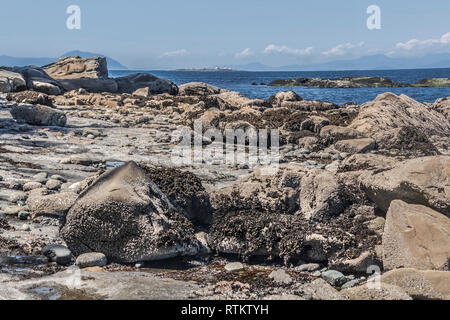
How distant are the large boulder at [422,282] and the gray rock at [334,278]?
0.80m

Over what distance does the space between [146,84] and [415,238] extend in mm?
38364

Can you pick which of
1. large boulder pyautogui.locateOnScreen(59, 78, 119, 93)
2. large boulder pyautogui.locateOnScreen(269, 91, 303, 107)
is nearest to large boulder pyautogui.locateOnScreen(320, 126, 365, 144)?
large boulder pyautogui.locateOnScreen(269, 91, 303, 107)

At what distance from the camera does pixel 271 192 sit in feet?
30.7

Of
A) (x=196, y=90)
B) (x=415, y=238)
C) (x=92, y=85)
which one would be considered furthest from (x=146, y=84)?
(x=415, y=238)

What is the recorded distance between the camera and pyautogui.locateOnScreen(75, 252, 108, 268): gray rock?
7.07m

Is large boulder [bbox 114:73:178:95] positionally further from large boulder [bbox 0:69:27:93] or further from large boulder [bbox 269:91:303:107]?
large boulder [bbox 269:91:303:107]

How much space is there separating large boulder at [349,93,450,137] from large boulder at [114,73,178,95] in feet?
76.1

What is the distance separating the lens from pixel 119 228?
7.34 metres

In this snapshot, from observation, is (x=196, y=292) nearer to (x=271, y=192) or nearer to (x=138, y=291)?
(x=138, y=291)

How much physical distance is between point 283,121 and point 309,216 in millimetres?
12237

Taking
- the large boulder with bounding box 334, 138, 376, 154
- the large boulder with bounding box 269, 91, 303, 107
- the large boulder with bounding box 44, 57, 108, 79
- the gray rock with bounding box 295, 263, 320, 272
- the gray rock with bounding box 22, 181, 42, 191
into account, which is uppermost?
the large boulder with bounding box 44, 57, 108, 79

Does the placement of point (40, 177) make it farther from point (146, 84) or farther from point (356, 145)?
point (146, 84)

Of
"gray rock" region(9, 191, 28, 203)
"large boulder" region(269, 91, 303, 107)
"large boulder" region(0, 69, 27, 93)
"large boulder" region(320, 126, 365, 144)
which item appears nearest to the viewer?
"gray rock" region(9, 191, 28, 203)
